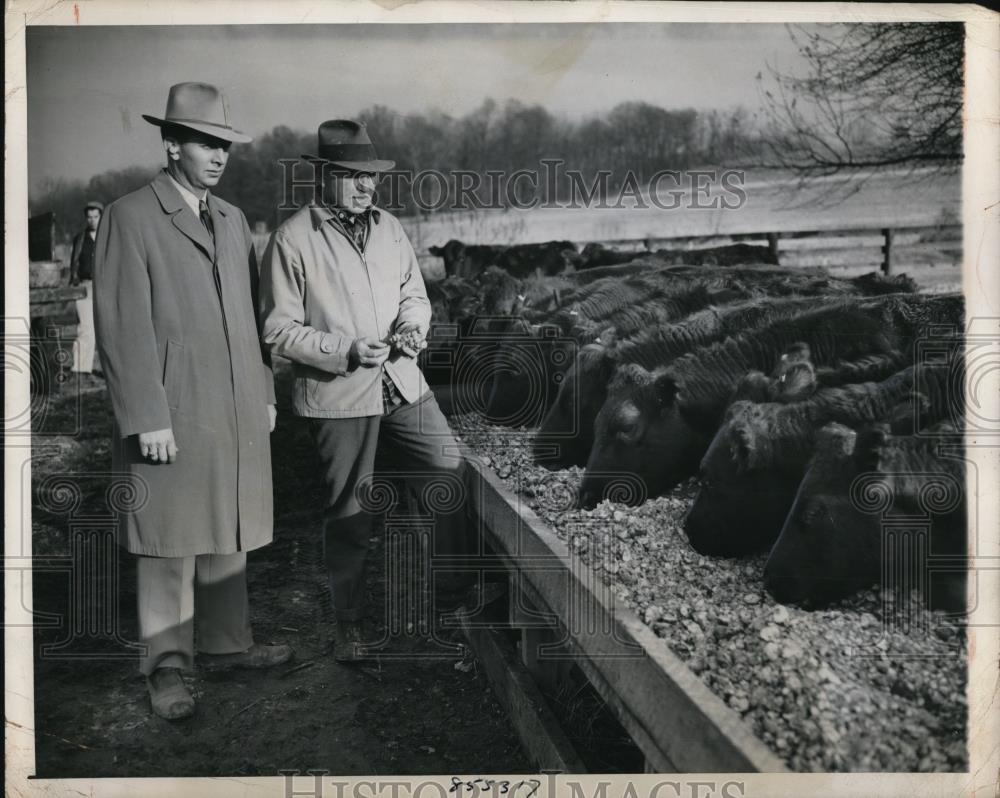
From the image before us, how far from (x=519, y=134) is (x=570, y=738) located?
8.30ft

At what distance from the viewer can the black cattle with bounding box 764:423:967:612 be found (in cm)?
351

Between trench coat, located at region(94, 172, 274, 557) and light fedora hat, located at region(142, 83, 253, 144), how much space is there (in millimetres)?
242

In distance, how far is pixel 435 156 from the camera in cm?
400

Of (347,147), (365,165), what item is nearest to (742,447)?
(365,165)

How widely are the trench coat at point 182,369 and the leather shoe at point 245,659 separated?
0.45 m

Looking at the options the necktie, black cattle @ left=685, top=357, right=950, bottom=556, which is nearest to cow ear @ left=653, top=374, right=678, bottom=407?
black cattle @ left=685, top=357, right=950, bottom=556

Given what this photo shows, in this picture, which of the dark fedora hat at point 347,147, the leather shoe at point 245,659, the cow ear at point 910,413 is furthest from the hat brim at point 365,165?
the cow ear at point 910,413

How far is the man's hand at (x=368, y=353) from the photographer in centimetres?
379

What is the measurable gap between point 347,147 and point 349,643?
6.90ft

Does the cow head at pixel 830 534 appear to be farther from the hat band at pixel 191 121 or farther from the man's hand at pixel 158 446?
the hat band at pixel 191 121

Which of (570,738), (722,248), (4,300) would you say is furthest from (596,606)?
(4,300)

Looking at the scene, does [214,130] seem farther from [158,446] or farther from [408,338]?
[158,446]
